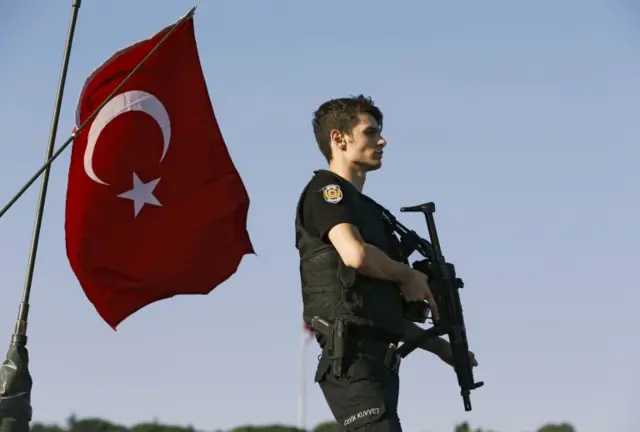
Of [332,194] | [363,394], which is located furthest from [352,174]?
[363,394]

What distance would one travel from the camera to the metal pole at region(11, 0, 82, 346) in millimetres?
7574

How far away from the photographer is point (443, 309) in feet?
22.3

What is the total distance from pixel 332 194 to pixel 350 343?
0.84 meters

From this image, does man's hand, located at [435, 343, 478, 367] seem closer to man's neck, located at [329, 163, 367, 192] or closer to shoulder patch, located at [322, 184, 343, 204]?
man's neck, located at [329, 163, 367, 192]

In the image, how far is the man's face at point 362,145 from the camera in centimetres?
684

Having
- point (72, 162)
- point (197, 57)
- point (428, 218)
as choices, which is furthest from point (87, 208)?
point (428, 218)

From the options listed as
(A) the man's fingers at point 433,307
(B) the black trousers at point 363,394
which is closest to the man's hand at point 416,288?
(A) the man's fingers at point 433,307

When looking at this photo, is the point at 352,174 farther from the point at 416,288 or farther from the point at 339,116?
the point at 416,288

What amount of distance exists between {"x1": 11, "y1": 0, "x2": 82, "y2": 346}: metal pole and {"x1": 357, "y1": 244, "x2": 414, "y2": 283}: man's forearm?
2.56 meters

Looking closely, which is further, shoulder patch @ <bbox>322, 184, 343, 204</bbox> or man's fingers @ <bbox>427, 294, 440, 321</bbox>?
man's fingers @ <bbox>427, 294, 440, 321</bbox>

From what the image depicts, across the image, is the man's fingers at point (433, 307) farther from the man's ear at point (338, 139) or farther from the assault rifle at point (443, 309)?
the man's ear at point (338, 139)

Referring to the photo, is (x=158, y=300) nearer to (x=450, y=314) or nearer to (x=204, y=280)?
(x=204, y=280)

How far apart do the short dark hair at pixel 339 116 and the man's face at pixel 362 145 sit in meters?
0.04

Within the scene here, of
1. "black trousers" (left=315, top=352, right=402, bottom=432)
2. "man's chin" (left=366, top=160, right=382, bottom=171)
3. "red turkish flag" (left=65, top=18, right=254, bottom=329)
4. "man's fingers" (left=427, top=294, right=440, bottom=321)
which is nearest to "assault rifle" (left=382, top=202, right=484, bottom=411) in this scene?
"man's fingers" (left=427, top=294, right=440, bottom=321)
